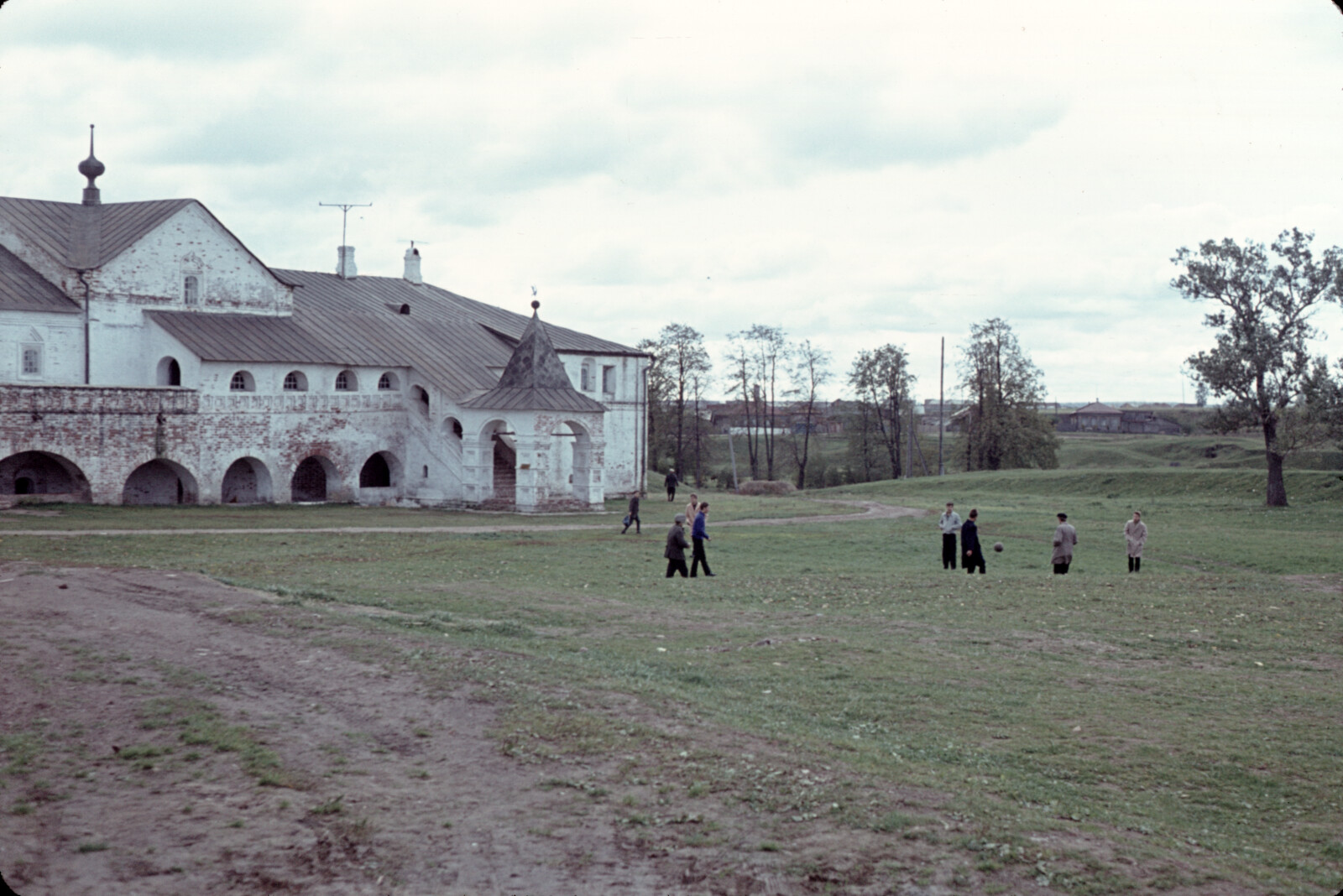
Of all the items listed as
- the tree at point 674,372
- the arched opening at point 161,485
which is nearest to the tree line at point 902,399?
the tree at point 674,372

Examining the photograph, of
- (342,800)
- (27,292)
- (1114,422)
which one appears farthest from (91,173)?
(1114,422)

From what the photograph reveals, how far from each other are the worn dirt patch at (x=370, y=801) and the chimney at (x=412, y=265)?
4546 centimetres

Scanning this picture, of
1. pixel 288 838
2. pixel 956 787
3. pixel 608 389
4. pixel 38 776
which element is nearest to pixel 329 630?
pixel 38 776

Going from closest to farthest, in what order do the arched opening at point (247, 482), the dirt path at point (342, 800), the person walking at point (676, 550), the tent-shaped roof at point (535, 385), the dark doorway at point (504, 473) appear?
the dirt path at point (342, 800), the person walking at point (676, 550), the arched opening at point (247, 482), the tent-shaped roof at point (535, 385), the dark doorway at point (504, 473)

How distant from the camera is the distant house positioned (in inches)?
4774

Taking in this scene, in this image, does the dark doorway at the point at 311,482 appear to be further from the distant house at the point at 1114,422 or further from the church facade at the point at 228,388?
the distant house at the point at 1114,422

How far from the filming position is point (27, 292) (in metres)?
39.1

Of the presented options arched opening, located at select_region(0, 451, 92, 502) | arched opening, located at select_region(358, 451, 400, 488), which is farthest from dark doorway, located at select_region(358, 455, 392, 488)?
arched opening, located at select_region(0, 451, 92, 502)

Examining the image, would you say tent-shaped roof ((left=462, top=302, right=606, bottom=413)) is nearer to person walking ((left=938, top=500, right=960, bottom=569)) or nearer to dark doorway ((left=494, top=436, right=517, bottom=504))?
dark doorway ((left=494, top=436, right=517, bottom=504))

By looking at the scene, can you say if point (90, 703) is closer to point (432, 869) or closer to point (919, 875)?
point (432, 869)

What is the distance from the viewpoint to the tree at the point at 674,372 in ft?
242

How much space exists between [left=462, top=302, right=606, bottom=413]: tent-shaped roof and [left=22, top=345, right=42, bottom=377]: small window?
1417cm

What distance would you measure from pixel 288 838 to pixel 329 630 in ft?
23.8

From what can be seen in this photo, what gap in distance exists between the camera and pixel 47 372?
39031 millimetres
